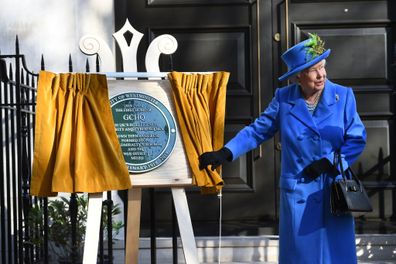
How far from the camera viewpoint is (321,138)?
4074mm

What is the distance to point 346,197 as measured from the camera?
387cm

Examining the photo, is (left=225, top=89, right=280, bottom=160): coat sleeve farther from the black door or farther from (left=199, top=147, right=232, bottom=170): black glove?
the black door

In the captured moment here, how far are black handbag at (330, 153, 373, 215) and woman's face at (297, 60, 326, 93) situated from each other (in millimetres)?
411

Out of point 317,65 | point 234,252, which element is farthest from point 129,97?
point 234,252

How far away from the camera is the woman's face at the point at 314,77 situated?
13.3ft

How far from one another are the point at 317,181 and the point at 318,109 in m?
0.40

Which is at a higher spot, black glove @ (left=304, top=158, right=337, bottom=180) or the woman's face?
the woman's face

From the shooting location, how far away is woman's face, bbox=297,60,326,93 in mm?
4062

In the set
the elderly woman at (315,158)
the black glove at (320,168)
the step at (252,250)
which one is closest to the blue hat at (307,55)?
the elderly woman at (315,158)

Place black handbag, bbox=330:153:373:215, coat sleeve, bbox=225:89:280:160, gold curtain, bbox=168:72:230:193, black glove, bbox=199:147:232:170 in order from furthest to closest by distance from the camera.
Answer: gold curtain, bbox=168:72:230:193 → coat sleeve, bbox=225:89:280:160 → black glove, bbox=199:147:232:170 → black handbag, bbox=330:153:373:215

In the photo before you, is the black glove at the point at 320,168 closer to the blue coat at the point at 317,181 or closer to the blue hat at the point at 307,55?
the blue coat at the point at 317,181

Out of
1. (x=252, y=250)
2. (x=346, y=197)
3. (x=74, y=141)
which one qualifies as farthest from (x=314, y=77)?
(x=252, y=250)

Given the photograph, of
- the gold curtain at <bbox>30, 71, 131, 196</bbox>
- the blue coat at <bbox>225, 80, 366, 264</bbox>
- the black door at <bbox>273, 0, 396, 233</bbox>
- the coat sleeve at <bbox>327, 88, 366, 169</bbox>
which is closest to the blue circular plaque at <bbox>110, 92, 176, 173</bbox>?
the gold curtain at <bbox>30, 71, 131, 196</bbox>

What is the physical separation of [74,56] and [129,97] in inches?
95.6
